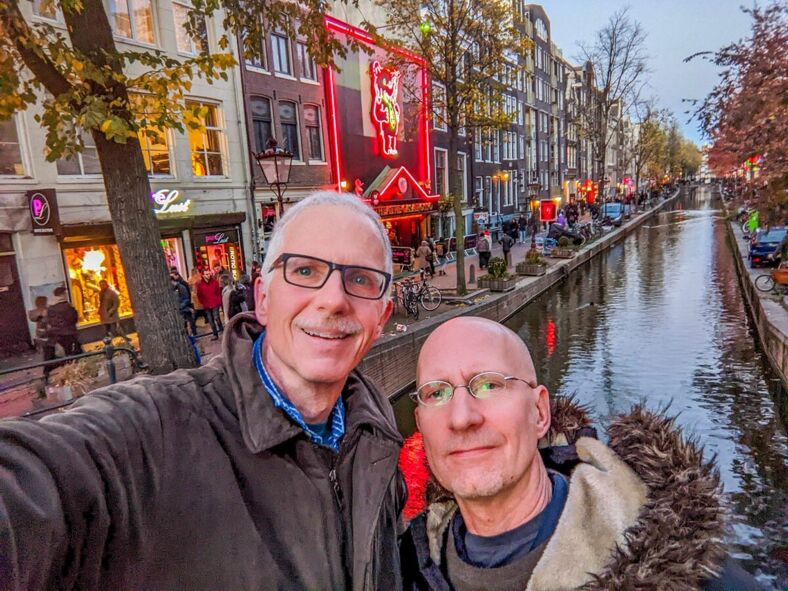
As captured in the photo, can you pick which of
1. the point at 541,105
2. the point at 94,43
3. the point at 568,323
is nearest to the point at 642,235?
the point at 541,105

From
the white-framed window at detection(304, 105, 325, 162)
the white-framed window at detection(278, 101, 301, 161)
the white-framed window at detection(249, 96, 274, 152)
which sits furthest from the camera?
the white-framed window at detection(304, 105, 325, 162)

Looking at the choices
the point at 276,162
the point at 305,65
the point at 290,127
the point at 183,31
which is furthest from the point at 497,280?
the point at 183,31

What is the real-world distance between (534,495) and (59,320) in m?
8.99

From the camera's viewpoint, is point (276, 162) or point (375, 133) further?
point (375, 133)

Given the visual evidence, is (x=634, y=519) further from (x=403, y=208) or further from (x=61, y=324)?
(x=403, y=208)

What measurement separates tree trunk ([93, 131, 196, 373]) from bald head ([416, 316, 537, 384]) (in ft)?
15.2

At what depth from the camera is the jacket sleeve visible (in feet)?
3.21

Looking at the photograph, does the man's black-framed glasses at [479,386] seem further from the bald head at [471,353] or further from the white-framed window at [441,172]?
the white-framed window at [441,172]

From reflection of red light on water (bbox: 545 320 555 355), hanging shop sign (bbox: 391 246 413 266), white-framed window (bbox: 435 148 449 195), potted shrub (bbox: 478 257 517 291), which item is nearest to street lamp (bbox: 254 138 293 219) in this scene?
reflection of red light on water (bbox: 545 320 555 355)

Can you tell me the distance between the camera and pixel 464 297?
1338 cm

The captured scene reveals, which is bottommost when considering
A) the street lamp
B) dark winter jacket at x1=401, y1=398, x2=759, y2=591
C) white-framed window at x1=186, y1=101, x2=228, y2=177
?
dark winter jacket at x1=401, y1=398, x2=759, y2=591

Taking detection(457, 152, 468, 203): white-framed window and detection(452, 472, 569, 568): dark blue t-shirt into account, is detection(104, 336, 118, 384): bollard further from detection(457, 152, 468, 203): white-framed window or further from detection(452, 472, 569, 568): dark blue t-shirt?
detection(457, 152, 468, 203): white-framed window

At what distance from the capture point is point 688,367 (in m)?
9.94

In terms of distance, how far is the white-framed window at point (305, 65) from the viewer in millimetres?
16688
